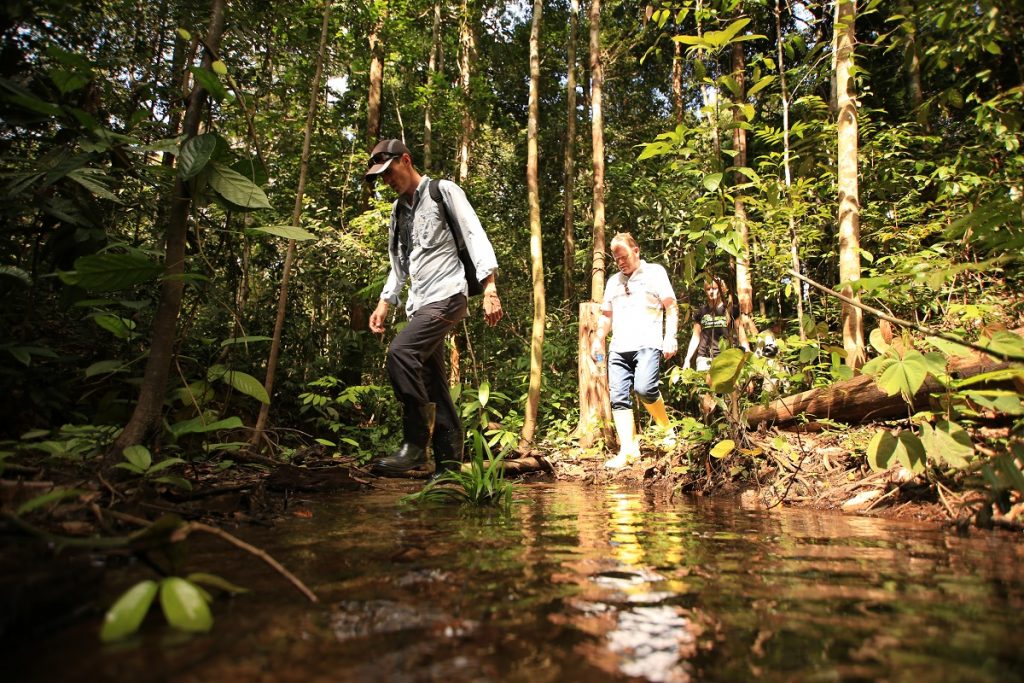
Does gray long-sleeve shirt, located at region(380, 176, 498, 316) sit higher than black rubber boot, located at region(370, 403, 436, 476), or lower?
higher

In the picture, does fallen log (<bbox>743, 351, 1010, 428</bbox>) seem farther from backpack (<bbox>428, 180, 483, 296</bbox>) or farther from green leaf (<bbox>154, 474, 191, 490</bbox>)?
green leaf (<bbox>154, 474, 191, 490</bbox>)

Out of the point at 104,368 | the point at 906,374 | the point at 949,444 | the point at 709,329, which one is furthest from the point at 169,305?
the point at 709,329

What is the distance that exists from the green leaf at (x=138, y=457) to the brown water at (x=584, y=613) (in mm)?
698

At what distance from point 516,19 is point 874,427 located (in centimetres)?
1359

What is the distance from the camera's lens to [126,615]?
3.08 ft

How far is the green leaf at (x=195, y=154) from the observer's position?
237 cm

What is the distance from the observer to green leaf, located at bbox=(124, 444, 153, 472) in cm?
231

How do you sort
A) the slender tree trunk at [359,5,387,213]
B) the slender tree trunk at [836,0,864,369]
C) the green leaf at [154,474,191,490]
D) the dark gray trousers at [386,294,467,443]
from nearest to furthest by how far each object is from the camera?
the green leaf at [154,474,191,490]
the dark gray trousers at [386,294,467,443]
the slender tree trunk at [836,0,864,369]
the slender tree trunk at [359,5,387,213]

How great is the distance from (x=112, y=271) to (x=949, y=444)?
366cm

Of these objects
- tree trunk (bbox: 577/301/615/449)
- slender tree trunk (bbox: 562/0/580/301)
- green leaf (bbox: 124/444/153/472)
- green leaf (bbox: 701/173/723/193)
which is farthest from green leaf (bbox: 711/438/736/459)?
Result: slender tree trunk (bbox: 562/0/580/301)

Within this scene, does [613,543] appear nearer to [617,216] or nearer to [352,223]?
[352,223]

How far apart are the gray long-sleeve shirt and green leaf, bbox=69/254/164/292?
1615mm

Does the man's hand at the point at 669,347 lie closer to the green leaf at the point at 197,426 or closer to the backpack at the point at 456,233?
the backpack at the point at 456,233

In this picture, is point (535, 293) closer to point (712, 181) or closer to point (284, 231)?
point (712, 181)
